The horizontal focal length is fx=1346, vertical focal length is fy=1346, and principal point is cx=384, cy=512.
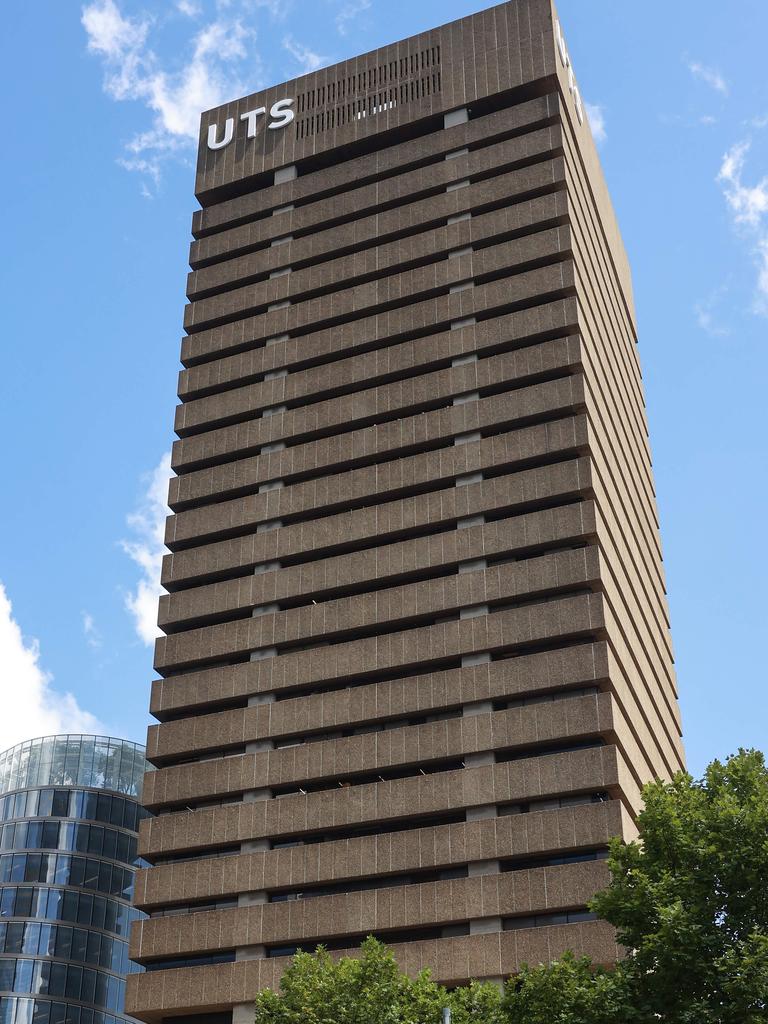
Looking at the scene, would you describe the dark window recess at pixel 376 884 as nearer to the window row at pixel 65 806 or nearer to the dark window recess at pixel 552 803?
the dark window recess at pixel 552 803

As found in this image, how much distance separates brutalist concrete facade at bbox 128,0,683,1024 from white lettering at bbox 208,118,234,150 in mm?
1533

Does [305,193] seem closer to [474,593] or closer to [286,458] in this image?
[286,458]

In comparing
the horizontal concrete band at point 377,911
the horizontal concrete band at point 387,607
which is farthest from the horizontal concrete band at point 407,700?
the horizontal concrete band at point 377,911

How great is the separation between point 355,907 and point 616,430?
36881 mm

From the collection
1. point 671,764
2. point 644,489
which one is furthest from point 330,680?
point 644,489

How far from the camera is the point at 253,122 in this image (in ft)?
330

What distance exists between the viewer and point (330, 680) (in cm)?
7631

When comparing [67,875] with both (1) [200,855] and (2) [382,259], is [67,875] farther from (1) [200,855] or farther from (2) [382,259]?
(2) [382,259]

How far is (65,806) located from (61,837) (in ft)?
8.62

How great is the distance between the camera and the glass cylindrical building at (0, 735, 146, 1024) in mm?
105438

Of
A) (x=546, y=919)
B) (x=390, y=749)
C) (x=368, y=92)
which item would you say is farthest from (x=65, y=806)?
(x=368, y=92)

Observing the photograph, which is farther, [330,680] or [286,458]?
[286,458]

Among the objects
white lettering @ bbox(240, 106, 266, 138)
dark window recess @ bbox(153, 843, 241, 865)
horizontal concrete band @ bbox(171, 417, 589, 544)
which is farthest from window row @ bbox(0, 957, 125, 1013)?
white lettering @ bbox(240, 106, 266, 138)

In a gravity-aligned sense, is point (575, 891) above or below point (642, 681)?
below
